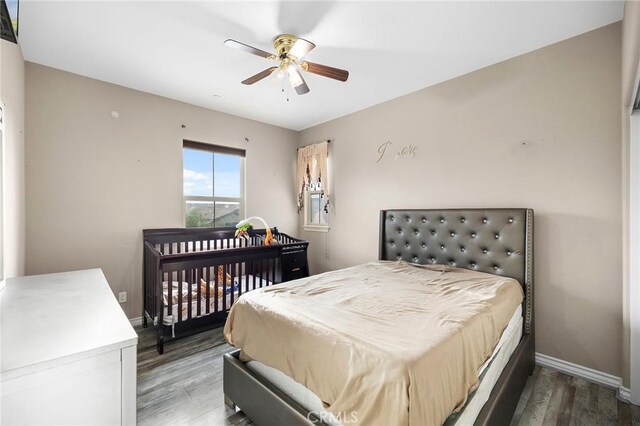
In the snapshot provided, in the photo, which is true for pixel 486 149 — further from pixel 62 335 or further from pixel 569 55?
pixel 62 335

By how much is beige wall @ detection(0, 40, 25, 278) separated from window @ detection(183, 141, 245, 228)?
1431 millimetres

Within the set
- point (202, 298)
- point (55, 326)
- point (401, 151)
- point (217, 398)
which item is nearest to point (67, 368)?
point (55, 326)

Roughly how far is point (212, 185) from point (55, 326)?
9.44ft

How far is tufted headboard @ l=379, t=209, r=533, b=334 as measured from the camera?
7.51 ft

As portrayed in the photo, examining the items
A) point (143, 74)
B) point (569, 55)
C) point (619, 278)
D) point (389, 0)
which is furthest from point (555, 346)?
point (143, 74)

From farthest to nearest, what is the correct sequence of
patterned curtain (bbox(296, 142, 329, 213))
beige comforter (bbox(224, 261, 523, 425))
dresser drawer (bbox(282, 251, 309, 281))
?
1. patterned curtain (bbox(296, 142, 329, 213))
2. dresser drawer (bbox(282, 251, 309, 281))
3. beige comforter (bbox(224, 261, 523, 425))

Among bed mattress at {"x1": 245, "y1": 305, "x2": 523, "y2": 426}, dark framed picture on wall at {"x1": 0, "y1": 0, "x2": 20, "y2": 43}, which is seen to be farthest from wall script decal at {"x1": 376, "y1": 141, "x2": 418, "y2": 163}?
dark framed picture on wall at {"x1": 0, "y1": 0, "x2": 20, "y2": 43}

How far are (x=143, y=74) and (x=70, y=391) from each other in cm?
285

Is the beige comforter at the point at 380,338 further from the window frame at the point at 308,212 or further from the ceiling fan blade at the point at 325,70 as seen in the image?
the window frame at the point at 308,212

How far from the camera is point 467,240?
2.63 m

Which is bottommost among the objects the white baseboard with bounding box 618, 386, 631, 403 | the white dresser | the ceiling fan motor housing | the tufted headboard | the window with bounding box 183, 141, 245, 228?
the white baseboard with bounding box 618, 386, 631, 403

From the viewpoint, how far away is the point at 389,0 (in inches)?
69.5

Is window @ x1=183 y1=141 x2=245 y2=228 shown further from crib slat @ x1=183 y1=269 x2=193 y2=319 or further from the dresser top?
the dresser top

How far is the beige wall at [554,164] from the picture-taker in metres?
2.04
